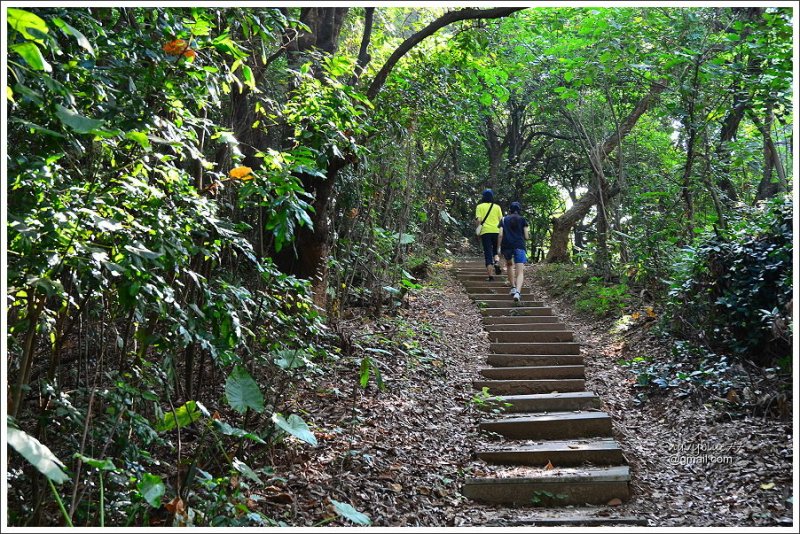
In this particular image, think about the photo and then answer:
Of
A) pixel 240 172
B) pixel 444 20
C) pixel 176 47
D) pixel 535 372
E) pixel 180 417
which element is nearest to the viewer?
pixel 176 47

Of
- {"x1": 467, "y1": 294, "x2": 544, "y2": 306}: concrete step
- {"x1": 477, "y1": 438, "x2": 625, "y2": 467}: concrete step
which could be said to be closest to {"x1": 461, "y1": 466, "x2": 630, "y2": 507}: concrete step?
{"x1": 477, "y1": 438, "x2": 625, "y2": 467}: concrete step

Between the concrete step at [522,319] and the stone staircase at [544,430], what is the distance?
36cm

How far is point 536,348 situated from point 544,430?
2783 millimetres

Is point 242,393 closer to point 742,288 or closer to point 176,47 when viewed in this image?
point 176,47

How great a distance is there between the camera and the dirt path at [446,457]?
4227 millimetres

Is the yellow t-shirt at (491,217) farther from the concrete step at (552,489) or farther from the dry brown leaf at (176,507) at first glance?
the dry brown leaf at (176,507)

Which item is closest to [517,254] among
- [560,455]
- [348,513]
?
[560,455]

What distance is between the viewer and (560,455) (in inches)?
210

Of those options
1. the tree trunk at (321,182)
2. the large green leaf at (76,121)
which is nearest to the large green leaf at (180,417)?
the large green leaf at (76,121)

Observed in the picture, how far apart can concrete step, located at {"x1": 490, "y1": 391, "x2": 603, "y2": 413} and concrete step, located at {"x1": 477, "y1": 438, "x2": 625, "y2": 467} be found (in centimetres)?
89

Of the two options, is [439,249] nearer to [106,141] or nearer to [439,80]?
[439,80]

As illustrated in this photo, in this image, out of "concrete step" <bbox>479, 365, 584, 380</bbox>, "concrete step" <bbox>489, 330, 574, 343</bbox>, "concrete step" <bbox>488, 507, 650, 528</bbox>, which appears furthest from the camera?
"concrete step" <bbox>489, 330, 574, 343</bbox>

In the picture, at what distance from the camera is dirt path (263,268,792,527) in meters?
4.23

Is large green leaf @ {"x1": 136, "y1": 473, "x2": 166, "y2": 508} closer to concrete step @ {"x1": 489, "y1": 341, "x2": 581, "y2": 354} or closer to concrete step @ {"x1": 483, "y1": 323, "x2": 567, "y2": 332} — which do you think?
concrete step @ {"x1": 489, "y1": 341, "x2": 581, "y2": 354}
